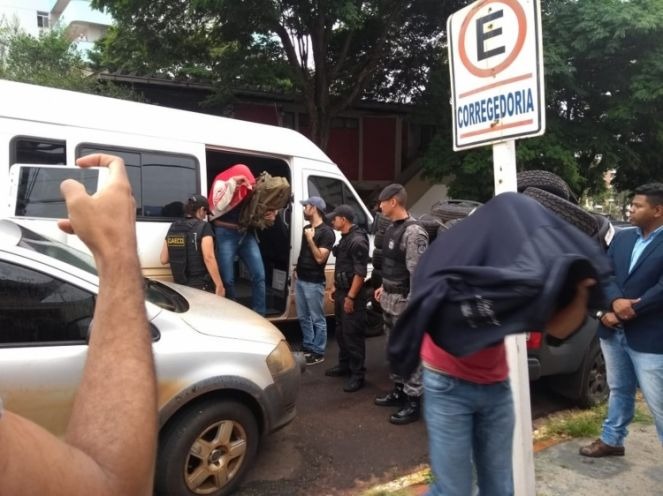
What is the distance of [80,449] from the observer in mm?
796

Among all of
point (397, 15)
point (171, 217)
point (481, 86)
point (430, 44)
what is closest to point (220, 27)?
point (397, 15)

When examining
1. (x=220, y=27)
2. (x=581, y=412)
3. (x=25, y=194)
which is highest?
(x=220, y=27)

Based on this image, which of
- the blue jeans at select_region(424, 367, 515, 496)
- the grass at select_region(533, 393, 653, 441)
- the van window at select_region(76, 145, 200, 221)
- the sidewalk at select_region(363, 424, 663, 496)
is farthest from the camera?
the van window at select_region(76, 145, 200, 221)

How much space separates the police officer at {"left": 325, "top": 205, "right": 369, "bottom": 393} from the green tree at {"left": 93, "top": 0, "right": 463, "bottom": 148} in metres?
6.70

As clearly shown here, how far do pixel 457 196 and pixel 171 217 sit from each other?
9.54 metres

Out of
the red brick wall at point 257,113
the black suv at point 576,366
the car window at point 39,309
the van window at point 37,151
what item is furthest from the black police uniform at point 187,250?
the red brick wall at point 257,113

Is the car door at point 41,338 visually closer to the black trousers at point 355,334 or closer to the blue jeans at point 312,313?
the black trousers at point 355,334

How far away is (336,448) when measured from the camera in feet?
12.8

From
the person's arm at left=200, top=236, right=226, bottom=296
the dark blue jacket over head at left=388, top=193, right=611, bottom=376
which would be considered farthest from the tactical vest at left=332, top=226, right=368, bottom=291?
the dark blue jacket over head at left=388, top=193, right=611, bottom=376

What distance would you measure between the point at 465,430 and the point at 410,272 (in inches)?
86.6

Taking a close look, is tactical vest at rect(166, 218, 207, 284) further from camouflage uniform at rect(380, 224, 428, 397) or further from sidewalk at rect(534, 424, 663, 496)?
sidewalk at rect(534, 424, 663, 496)

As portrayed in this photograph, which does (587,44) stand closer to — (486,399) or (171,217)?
(171,217)

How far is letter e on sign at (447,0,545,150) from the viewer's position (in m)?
2.33

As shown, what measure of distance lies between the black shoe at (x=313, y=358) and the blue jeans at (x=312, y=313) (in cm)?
4
